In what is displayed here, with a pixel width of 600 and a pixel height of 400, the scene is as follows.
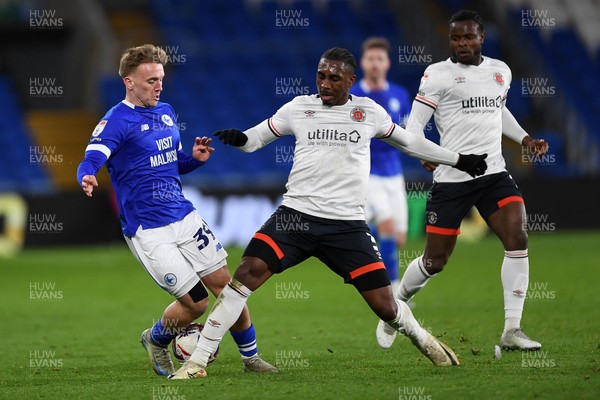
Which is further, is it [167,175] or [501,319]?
[501,319]

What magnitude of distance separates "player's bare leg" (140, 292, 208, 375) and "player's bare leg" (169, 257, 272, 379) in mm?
312

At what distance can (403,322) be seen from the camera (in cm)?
772

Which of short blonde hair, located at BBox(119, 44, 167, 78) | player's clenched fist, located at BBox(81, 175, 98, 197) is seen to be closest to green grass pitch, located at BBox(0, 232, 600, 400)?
player's clenched fist, located at BBox(81, 175, 98, 197)

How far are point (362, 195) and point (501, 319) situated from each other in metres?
3.40

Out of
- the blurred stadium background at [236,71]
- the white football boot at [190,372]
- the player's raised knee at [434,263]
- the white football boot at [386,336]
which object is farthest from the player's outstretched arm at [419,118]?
the blurred stadium background at [236,71]

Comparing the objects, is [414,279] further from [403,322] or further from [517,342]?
[403,322]

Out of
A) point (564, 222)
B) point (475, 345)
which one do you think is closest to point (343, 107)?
point (475, 345)

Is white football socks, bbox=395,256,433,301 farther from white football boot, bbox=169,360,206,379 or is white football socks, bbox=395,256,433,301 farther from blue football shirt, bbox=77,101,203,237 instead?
white football boot, bbox=169,360,206,379

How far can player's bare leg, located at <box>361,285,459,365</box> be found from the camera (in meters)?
7.60

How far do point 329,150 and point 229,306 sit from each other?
1295mm

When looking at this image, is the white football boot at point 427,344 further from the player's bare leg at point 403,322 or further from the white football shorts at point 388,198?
the white football shorts at point 388,198

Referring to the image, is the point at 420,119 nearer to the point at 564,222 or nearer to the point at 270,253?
the point at 270,253

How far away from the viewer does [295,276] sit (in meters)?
15.5

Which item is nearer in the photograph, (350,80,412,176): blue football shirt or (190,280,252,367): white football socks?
(190,280,252,367): white football socks
